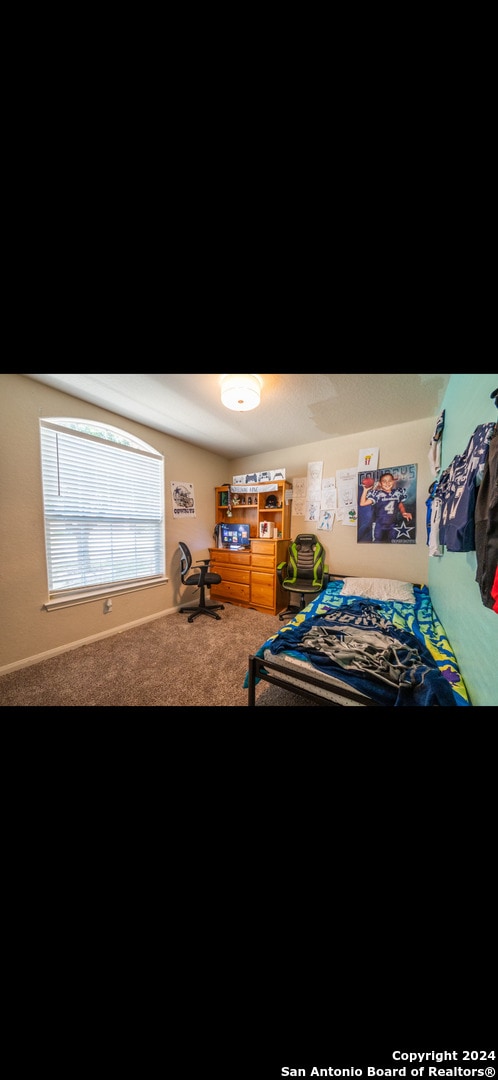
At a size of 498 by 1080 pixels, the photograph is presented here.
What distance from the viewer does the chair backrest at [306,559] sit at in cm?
A: 296

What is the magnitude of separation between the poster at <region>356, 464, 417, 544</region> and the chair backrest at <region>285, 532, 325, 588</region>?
1.56ft

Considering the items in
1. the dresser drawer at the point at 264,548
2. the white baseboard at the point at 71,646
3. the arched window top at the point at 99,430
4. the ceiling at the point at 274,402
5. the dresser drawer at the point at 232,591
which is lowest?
the white baseboard at the point at 71,646

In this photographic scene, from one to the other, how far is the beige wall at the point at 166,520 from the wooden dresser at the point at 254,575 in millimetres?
386

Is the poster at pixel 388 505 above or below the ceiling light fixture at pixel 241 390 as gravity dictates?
below

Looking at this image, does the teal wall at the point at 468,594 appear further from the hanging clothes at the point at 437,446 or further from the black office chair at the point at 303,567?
the black office chair at the point at 303,567

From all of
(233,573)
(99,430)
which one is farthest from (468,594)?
(99,430)

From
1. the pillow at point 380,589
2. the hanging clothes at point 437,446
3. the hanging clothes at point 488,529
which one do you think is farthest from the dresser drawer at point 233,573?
the hanging clothes at point 488,529

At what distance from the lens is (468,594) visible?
1.26 metres

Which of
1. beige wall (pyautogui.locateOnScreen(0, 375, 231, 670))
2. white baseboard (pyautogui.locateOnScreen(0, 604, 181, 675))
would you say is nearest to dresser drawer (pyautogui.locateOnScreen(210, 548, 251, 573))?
white baseboard (pyautogui.locateOnScreen(0, 604, 181, 675))
